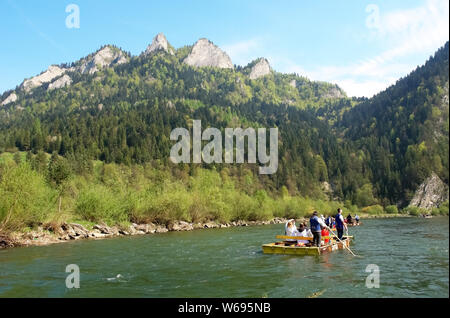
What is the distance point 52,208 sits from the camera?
48.6 m

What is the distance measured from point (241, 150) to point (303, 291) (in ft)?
588

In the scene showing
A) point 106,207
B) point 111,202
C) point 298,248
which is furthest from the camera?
point 111,202

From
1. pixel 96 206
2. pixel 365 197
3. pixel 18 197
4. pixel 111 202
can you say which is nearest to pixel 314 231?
pixel 18 197

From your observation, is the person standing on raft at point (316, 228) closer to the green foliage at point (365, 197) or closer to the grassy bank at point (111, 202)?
the grassy bank at point (111, 202)

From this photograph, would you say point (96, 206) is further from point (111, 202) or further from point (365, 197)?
point (365, 197)

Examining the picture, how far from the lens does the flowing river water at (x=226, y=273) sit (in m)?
17.7

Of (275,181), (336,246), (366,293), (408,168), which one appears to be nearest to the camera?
(366,293)

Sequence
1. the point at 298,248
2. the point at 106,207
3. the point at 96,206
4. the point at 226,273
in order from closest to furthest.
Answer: the point at 226,273 < the point at 298,248 < the point at 96,206 < the point at 106,207

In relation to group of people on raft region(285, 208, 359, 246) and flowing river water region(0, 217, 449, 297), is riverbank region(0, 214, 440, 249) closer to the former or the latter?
flowing river water region(0, 217, 449, 297)

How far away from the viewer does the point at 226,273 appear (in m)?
22.7

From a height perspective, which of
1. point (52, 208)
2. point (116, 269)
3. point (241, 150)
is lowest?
point (116, 269)
